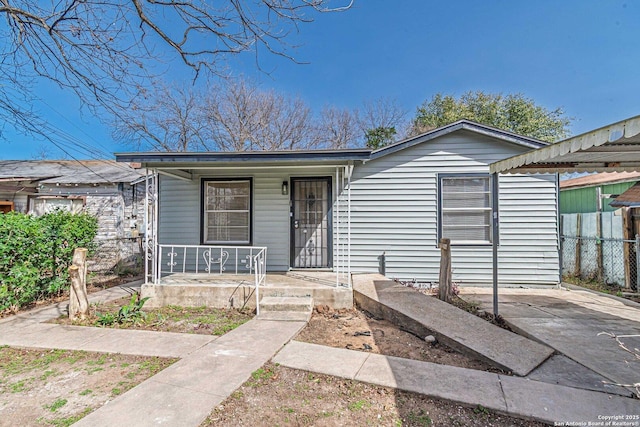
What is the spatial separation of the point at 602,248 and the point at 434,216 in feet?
14.8

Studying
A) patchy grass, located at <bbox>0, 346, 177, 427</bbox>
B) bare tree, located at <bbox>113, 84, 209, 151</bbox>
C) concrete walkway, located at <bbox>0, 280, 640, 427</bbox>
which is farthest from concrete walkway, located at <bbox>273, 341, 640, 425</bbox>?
bare tree, located at <bbox>113, 84, 209, 151</bbox>

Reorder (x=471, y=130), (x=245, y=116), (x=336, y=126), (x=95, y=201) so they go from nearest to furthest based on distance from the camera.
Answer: (x=471, y=130) < (x=95, y=201) < (x=245, y=116) < (x=336, y=126)

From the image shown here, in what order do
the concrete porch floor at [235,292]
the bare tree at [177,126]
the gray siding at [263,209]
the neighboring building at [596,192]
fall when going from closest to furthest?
the concrete porch floor at [235,292]
the gray siding at [263,209]
the neighboring building at [596,192]
the bare tree at [177,126]

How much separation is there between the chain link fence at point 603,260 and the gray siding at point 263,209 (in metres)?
6.74

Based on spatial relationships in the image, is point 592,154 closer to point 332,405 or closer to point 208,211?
point 332,405

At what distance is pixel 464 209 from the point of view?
656 centimetres

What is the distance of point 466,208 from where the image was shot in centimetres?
656

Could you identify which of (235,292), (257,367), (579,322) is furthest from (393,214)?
(257,367)

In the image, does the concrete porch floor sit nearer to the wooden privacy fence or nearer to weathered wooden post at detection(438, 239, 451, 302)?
weathered wooden post at detection(438, 239, 451, 302)

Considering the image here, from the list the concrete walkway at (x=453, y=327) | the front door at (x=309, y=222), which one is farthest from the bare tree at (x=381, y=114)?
the concrete walkway at (x=453, y=327)

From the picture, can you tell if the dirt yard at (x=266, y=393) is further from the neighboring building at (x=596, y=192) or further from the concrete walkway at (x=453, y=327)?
the neighboring building at (x=596, y=192)

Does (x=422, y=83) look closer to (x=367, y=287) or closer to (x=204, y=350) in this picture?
(x=367, y=287)

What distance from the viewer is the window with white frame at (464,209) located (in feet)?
21.4

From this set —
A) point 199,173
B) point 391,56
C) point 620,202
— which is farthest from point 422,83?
point 199,173
